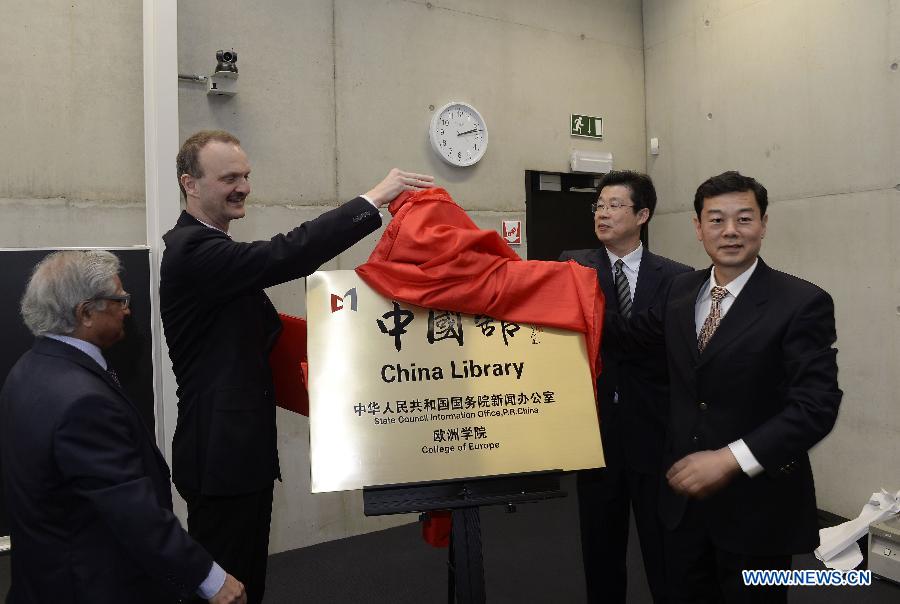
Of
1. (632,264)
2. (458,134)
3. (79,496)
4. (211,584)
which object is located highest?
(458,134)

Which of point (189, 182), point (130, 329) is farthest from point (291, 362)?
point (130, 329)

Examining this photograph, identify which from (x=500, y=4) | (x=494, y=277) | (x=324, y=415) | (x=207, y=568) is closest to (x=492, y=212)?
(x=500, y=4)

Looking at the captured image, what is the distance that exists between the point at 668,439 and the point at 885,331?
2.29 metres

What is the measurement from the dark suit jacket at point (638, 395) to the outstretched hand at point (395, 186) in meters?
0.84

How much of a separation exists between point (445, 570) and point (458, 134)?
8.23 ft

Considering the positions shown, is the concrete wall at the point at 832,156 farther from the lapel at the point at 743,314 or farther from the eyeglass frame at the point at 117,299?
the eyeglass frame at the point at 117,299

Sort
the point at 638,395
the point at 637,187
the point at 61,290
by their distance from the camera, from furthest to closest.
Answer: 1. the point at 637,187
2. the point at 638,395
3. the point at 61,290

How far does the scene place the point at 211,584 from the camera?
1.40 m

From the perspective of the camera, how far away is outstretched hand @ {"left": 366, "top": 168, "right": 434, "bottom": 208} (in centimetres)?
179

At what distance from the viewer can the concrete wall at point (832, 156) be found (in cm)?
336

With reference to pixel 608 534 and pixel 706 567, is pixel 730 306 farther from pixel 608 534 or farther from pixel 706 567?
pixel 608 534

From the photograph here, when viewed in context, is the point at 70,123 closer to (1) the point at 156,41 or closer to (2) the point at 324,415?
(1) the point at 156,41

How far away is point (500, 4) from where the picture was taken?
415 cm

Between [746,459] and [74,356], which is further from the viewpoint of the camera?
[746,459]
